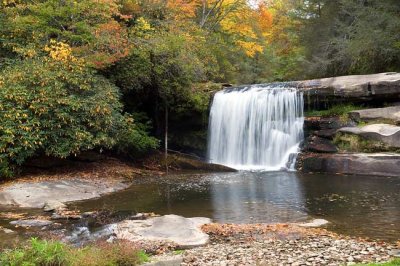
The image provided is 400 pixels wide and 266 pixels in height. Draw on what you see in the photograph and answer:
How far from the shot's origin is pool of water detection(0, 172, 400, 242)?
854 centimetres

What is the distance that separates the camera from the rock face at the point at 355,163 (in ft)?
45.8

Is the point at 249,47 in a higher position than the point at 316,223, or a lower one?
higher

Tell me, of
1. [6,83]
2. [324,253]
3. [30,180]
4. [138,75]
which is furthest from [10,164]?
[324,253]

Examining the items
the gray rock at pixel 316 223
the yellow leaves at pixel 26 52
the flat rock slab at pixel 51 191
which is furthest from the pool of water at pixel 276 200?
the yellow leaves at pixel 26 52

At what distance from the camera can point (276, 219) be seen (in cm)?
874

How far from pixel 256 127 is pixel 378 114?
5.22 meters

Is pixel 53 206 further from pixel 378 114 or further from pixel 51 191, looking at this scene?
pixel 378 114

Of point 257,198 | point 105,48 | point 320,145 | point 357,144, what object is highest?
point 105,48

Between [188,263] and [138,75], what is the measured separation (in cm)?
A: 1196

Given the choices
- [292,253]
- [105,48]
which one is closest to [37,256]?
[292,253]

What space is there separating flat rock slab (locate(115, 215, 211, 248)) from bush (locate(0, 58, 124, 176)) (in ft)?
17.9

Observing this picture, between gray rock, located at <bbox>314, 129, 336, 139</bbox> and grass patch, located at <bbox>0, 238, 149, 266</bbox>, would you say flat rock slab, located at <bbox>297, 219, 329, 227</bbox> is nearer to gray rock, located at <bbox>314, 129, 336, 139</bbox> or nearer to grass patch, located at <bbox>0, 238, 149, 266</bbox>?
grass patch, located at <bbox>0, 238, 149, 266</bbox>

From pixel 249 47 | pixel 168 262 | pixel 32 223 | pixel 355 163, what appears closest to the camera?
pixel 168 262

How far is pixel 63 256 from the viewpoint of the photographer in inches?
184
